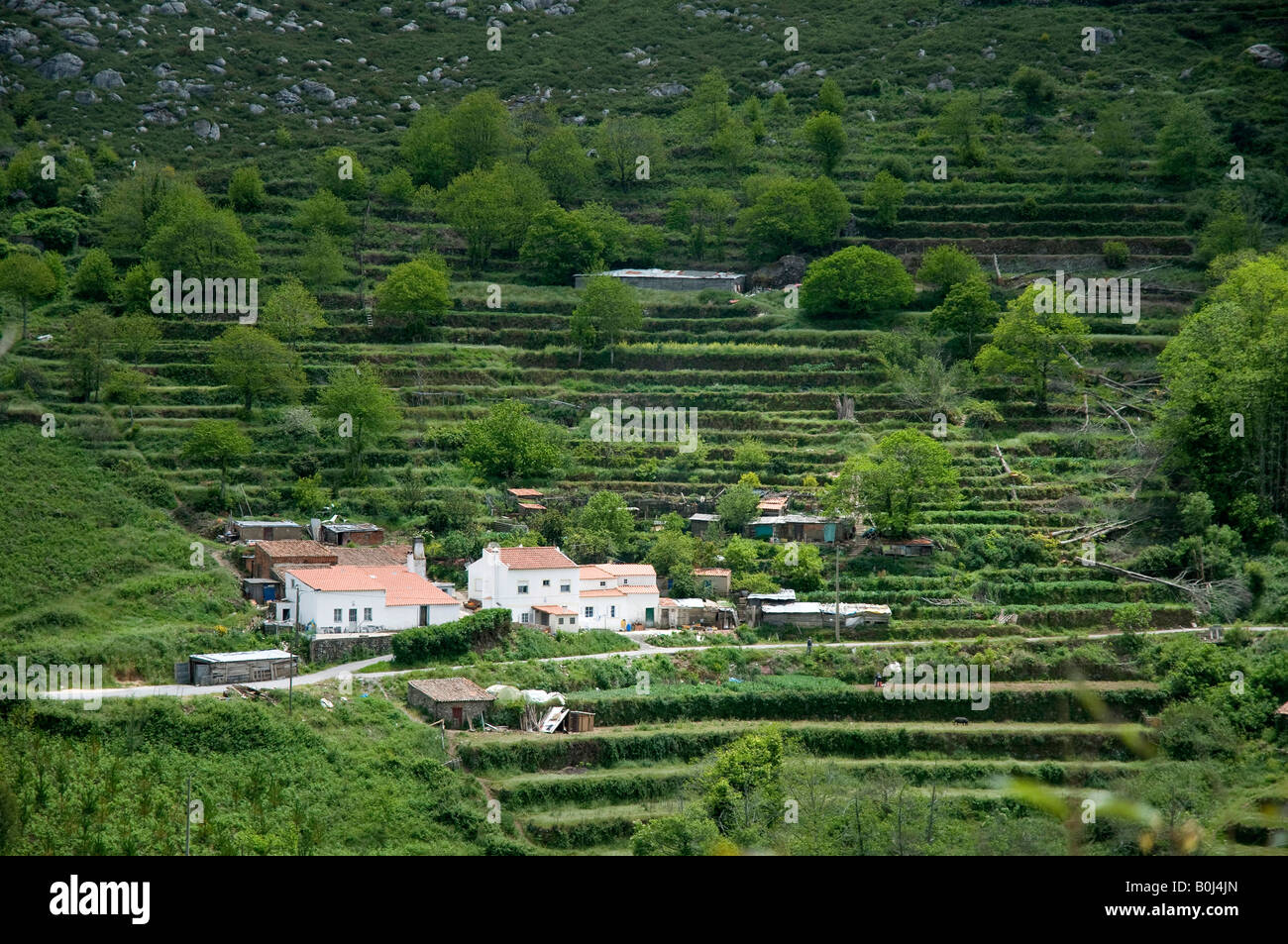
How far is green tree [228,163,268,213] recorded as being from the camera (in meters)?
62.7

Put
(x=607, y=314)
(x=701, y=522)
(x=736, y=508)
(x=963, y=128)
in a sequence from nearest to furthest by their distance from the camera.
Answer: (x=736, y=508) < (x=701, y=522) < (x=607, y=314) < (x=963, y=128)

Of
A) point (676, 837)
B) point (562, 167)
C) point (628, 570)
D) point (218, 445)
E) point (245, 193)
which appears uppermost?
point (562, 167)

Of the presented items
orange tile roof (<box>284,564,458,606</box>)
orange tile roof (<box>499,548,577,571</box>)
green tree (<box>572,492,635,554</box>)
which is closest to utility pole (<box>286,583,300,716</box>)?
orange tile roof (<box>284,564,458,606</box>)

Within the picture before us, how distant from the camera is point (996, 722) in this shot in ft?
112

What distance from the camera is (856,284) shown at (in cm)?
A: 5556

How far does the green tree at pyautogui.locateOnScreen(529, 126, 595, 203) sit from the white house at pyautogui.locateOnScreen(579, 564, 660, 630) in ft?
107

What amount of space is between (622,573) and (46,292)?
89.8 feet

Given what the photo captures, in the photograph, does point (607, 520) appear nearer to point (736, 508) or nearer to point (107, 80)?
point (736, 508)

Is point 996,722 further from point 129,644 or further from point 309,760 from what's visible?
point 129,644

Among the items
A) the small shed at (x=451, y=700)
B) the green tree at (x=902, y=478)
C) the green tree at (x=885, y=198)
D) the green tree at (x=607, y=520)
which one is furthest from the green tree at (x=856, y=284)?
the small shed at (x=451, y=700)

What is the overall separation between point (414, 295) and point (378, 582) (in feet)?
64.1

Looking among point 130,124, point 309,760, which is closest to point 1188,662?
point 309,760

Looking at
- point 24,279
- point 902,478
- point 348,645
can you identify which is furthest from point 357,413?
point 902,478

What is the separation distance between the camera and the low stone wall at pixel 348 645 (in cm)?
3409
